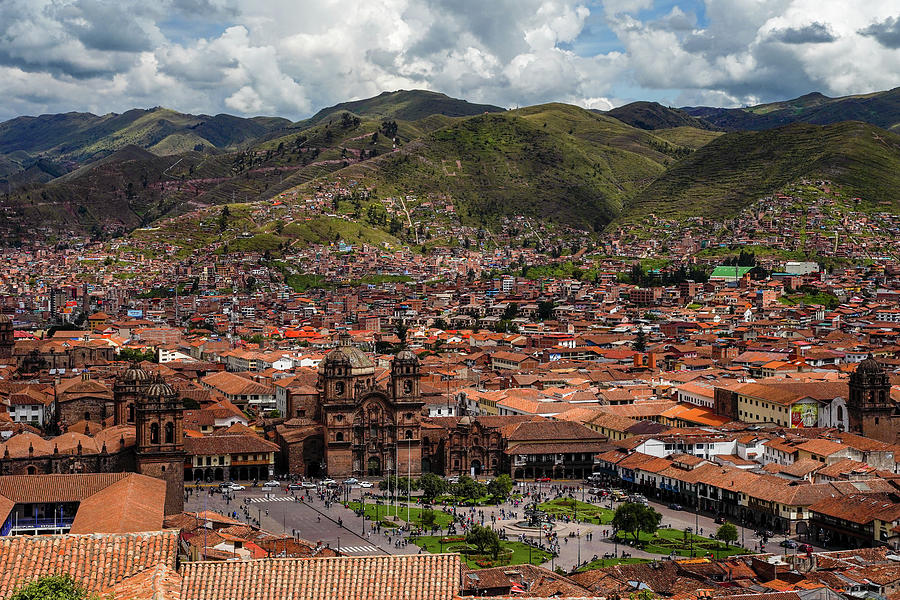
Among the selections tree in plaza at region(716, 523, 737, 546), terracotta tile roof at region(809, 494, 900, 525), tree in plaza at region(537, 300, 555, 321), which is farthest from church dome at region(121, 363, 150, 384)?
tree in plaza at region(537, 300, 555, 321)

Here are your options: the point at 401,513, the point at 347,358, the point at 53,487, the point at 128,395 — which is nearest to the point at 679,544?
the point at 401,513

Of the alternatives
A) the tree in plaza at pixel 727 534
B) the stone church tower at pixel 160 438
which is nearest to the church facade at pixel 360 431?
the stone church tower at pixel 160 438

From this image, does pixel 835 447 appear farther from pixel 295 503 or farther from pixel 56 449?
pixel 56 449

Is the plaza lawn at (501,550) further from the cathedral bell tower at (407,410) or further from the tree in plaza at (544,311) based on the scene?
the tree in plaza at (544,311)

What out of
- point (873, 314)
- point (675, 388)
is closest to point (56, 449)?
point (675, 388)

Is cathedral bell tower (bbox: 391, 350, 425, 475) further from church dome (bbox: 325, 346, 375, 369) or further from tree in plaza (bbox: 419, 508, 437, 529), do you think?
tree in plaza (bbox: 419, 508, 437, 529)

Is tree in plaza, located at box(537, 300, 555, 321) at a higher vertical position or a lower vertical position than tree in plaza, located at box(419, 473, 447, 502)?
higher
